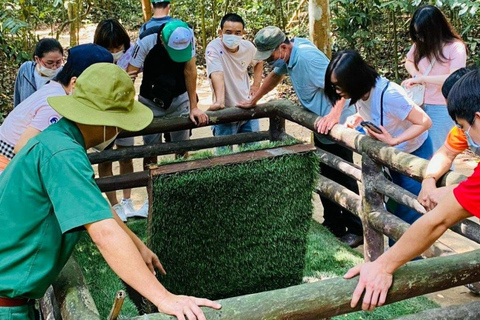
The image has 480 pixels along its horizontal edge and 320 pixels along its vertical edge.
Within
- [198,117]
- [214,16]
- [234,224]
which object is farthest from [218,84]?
[214,16]

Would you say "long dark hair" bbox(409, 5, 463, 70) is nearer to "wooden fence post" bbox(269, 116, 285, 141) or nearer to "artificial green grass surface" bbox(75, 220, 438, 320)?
"wooden fence post" bbox(269, 116, 285, 141)

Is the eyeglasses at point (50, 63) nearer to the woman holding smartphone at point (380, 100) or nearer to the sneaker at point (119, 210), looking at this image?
the sneaker at point (119, 210)

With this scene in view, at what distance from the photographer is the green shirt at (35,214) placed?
5.88ft

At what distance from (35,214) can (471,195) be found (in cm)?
137

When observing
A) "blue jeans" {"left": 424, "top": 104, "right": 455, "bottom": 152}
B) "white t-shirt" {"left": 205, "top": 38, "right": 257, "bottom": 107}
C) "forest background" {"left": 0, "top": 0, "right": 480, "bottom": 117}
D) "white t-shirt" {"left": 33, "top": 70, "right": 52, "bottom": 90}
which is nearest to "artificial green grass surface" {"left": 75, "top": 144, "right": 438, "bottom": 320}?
"blue jeans" {"left": 424, "top": 104, "right": 455, "bottom": 152}

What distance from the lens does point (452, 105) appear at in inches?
80.8

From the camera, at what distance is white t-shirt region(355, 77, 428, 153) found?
11.4ft

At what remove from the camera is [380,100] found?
11.6 ft

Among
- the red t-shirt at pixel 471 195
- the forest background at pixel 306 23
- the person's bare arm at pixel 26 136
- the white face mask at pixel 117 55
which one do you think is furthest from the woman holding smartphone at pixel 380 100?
the forest background at pixel 306 23

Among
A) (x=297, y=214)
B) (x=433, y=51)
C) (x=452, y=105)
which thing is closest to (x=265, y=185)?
(x=297, y=214)

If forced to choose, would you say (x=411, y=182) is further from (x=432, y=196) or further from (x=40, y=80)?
(x=40, y=80)

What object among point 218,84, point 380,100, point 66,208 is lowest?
point 218,84

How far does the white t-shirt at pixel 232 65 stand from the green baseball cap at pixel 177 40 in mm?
491

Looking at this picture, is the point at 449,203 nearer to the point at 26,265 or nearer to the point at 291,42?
the point at 26,265
